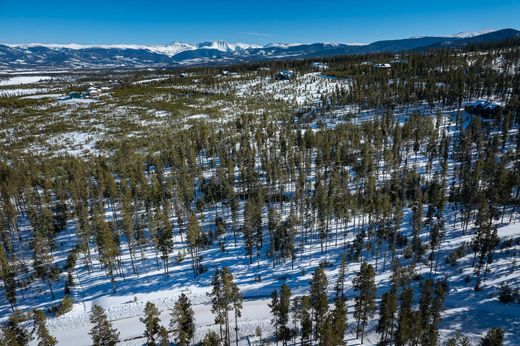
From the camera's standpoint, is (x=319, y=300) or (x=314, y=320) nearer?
(x=319, y=300)

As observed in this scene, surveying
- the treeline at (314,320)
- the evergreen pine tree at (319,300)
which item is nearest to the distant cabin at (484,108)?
the treeline at (314,320)

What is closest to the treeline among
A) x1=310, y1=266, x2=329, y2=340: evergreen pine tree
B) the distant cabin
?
x1=310, y1=266, x2=329, y2=340: evergreen pine tree

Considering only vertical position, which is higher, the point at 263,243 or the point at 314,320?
the point at 314,320

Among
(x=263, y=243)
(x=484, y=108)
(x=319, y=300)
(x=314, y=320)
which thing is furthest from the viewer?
(x=484, y=108)

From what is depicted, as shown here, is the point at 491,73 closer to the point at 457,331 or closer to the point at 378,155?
the point at 378,155

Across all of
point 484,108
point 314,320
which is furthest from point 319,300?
point 484,108

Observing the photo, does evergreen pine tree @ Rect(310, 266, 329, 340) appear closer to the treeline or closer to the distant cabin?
the treeline

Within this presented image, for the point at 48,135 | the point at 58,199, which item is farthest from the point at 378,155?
the point at 48,135

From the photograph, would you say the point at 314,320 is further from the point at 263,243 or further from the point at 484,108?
the point at 484,108
